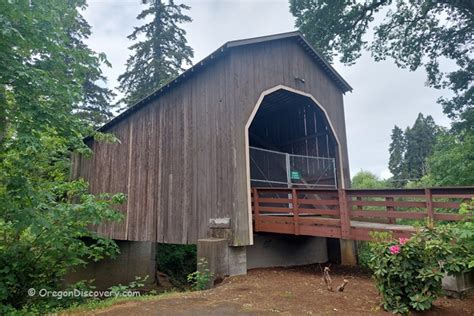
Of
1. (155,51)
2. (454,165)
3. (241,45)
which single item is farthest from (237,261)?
(155,51)

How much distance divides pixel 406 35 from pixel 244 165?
458 inches

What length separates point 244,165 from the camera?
683 cm

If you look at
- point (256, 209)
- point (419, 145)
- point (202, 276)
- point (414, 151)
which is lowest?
point (202, 276)

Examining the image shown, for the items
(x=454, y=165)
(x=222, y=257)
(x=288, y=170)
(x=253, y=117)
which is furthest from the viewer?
(x=454, y=165)

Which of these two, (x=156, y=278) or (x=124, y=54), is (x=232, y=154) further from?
(x=124, y=54)

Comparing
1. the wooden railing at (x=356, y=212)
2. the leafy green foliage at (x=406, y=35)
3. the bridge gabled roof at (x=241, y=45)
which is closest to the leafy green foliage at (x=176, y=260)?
the bridge gabled roof at (x=241, y=45)

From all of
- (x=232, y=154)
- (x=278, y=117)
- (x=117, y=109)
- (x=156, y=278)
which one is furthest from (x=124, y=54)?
(x=232, y=154)

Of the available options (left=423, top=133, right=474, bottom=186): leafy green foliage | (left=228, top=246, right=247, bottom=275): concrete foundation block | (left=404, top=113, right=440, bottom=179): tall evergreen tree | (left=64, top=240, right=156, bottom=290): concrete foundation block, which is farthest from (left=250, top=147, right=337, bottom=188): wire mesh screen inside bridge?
(left=404, top=113, right=440, bottom=179): tall evergreen tree

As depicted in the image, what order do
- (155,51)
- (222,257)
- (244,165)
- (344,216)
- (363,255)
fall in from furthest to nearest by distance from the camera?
1. (155,51)
2. (363,255)
3. (244,165)
4. (222,257)
5. (344,216)

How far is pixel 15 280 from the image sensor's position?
5.25m

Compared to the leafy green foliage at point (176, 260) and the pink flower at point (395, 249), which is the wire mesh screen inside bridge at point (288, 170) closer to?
the pink flower at point (395, 249)

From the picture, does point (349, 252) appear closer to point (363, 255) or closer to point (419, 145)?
point (363, 255)

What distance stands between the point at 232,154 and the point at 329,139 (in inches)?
168

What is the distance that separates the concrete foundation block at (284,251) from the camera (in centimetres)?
754
